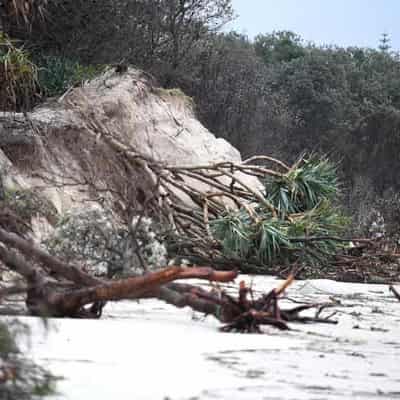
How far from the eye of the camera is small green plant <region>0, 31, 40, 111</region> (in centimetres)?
1252

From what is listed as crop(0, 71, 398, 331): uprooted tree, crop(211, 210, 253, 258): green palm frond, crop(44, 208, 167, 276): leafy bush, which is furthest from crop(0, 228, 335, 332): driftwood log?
crop(211, 210, 253, 258): green palm frond

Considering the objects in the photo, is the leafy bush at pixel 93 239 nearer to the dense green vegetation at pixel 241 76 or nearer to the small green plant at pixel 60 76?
the small green plant at pixel 60 76

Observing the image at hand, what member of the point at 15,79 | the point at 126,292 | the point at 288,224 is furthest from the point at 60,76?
the point at 126,292

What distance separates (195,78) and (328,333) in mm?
19081

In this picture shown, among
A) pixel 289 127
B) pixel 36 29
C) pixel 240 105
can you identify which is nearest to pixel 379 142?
pixel 289 127

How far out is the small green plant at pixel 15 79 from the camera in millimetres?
12523

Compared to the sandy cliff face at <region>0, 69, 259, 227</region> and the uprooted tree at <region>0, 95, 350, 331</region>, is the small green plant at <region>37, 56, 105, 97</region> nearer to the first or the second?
the sandy cliff face at <region>0, 69, 259, 227</region>

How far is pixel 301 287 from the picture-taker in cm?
868

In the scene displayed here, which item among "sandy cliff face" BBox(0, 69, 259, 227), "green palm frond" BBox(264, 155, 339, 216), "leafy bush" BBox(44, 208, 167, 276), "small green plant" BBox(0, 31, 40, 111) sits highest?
"small green plant" BBox(0, 31, 40, 111)

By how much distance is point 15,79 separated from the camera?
12.7 m

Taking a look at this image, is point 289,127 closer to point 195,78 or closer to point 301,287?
point 195,78

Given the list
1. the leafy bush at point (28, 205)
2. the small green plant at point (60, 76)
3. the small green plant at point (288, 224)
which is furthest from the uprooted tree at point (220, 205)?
the small green plant at point (60, 76)

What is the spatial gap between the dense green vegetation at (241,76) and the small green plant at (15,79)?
0.92 meters

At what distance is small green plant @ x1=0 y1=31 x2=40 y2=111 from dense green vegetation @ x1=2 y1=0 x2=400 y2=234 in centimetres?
92
